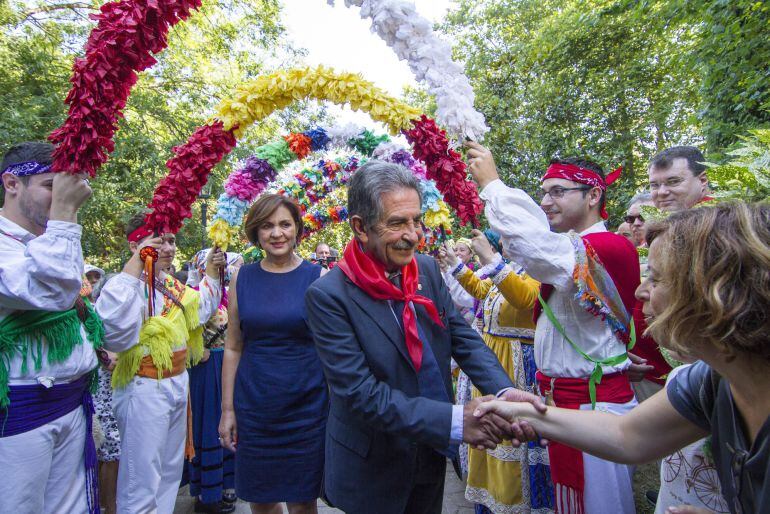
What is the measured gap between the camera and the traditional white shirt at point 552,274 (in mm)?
2477

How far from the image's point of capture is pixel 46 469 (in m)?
2.40

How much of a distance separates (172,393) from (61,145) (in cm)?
202

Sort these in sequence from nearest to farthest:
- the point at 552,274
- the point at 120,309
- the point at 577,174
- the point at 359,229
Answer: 1. the point at 359,229
2. the point at 552,274
3. the point at 120,309
4. the point at 577,174

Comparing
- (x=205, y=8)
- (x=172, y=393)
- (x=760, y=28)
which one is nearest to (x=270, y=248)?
(x=172, y=393)

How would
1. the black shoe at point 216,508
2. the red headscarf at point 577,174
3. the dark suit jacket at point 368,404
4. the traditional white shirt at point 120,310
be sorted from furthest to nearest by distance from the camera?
the black shoe at point 216,508
the red headscarf at point 577,174
the traditional white shirt at point 120,310
the dark suit jacket at point 368,404

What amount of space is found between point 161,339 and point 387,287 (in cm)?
233

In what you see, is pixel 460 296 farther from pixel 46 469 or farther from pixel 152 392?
pixel 46 469

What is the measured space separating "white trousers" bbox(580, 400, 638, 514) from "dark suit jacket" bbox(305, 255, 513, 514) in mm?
805

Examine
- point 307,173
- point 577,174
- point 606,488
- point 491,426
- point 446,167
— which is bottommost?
point 606,488

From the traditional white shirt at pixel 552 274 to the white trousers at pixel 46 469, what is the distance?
7.86 feet

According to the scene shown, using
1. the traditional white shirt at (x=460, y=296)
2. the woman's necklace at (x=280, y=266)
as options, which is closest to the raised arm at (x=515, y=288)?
the woman's necklace at (x=280, y=266)

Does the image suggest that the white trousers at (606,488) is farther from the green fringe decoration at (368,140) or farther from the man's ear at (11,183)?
the green fringe decoration at (368,140)

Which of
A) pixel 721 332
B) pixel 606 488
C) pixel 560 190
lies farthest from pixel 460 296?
pixel 721 332

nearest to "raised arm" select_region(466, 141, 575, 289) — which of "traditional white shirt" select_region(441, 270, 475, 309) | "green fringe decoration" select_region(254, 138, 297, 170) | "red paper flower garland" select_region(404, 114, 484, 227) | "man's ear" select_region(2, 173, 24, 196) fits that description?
"red paper flower garland" select_region(404, 114, 484, 227)
